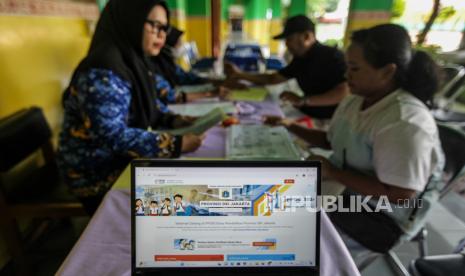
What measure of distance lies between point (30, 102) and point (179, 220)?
1553 millimetres

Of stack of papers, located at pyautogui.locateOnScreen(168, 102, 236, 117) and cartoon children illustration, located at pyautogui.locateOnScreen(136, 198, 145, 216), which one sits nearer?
cartoon children illustration, located at pyautogui.locateOnScreen(136, 198, 145, 216)

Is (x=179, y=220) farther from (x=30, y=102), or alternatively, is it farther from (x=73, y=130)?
(x=30, y=102)

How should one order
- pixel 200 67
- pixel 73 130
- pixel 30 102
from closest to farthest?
pixel 73 130
pixel 30 102
pixel 200 67

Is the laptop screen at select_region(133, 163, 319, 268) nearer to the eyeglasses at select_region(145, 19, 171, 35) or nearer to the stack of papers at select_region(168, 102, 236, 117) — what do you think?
the eyeglasses at select_region(145, 19, 171, 35)

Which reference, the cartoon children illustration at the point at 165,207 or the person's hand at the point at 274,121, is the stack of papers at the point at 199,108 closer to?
the person's hand at the point at 274,121

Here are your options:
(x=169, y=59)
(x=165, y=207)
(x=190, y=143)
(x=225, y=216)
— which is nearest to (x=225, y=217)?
(x=225, y=216)

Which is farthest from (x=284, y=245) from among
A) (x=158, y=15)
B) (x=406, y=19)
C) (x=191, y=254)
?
(x=406, y=19)

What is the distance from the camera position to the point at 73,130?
1.14 metres

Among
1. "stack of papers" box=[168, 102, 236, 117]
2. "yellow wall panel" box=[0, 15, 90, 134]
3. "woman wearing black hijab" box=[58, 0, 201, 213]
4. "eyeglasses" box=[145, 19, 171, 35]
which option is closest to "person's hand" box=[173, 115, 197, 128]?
"stack of papers" box=[168, 102, 236, 117]

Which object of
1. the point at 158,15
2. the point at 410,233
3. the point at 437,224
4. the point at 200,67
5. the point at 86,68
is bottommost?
the point at 437,224

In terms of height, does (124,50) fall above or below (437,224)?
above

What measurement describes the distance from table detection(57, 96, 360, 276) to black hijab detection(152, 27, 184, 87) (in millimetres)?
1400

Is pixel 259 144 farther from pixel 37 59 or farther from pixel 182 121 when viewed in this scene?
pixel 37 59

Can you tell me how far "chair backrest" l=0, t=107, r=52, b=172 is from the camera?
1183mm
